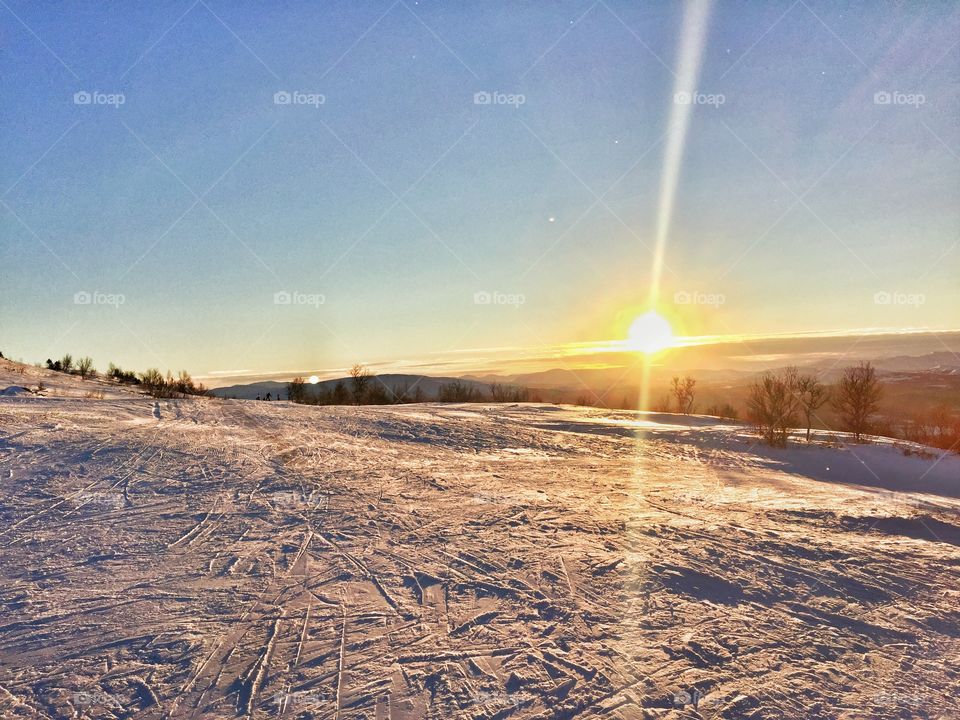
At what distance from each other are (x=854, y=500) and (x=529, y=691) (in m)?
8.70

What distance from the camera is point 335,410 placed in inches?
722

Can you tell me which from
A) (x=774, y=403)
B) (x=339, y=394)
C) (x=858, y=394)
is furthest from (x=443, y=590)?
(x=339, y=394)

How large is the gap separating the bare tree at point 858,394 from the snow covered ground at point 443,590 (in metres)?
13.3

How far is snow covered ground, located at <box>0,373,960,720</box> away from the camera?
11.9 ft

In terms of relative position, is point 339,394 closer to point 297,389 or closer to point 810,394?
point 297,389

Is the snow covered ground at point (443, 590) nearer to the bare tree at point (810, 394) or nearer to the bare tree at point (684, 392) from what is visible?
the bare tree at point (810, 394)

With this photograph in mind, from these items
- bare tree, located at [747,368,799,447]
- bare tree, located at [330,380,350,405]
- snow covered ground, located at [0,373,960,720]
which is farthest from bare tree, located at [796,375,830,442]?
bare tree, located at [330,380,350,405]

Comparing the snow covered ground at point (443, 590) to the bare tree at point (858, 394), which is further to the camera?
the bare tree at point (858, 394)

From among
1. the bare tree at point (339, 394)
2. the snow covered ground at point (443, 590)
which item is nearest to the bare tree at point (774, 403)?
the snow covered ground at point (443, 590)

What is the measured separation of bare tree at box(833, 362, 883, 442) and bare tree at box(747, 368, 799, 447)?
9.74ft

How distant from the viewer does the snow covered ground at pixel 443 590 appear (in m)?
3.63

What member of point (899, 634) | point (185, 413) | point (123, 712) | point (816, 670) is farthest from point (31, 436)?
point (899, 634)

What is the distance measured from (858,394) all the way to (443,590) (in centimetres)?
2316

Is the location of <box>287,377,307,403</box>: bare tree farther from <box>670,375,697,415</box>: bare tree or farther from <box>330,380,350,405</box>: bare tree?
<box>670,375,697,415</box>: bare tree
